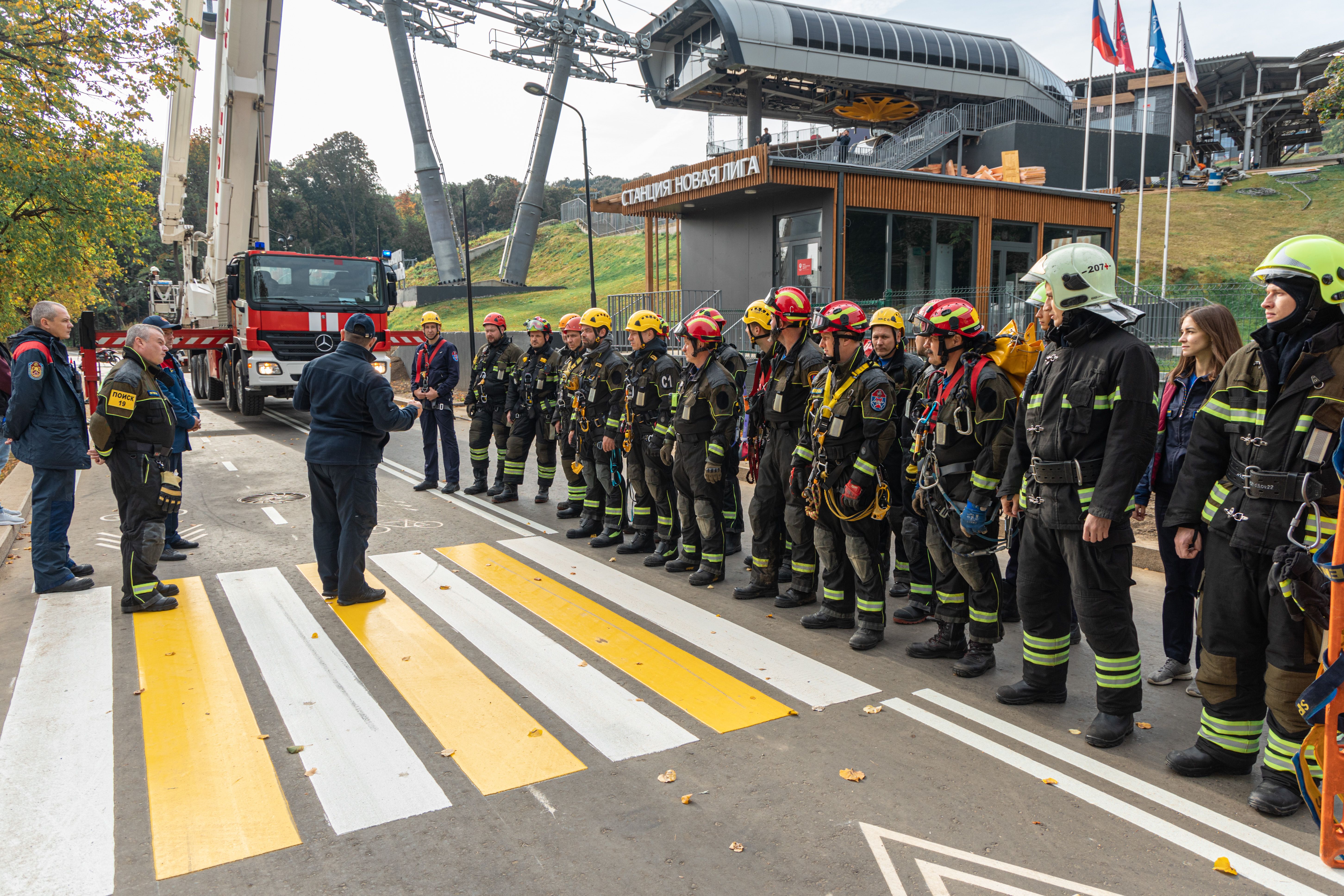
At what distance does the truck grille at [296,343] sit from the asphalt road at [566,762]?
10538 mm

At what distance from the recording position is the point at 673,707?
461cm

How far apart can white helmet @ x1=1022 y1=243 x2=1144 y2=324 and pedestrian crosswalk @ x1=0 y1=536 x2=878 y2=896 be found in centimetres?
239

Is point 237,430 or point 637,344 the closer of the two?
point 637,344

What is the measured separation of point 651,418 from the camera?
304 inches

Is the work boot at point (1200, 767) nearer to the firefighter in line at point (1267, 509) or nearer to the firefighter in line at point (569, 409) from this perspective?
the firefighter in line at point (1267, 509)

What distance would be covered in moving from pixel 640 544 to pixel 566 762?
4107 mm

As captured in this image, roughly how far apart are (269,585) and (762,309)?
461cm

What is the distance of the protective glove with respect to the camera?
20.3 feet

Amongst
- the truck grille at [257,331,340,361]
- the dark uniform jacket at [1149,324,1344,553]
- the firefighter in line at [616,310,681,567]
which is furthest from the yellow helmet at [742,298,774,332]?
the truck grille at [257,331,340,361]

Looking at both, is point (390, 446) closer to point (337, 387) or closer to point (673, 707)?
point (337, 387)

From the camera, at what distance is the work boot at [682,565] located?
291 inches

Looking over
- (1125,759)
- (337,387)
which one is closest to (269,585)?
(337,387)

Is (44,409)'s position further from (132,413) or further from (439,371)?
(439,371)

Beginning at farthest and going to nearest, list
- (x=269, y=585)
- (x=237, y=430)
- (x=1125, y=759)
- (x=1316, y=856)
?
(x=237, y=430) < (x=269, y=585) < (x=1125, y=759) < (x=1316, y=856)
